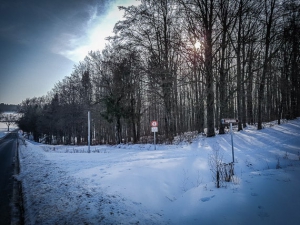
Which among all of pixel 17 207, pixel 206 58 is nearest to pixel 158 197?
pixel 17 207

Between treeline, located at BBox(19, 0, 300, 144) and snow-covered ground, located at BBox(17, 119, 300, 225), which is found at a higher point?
treeline, located at BBox(19, 0, 300, 144)

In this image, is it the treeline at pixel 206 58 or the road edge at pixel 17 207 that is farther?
the treeline at pixel 206 58

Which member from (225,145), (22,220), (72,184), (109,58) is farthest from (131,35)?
(22,220)

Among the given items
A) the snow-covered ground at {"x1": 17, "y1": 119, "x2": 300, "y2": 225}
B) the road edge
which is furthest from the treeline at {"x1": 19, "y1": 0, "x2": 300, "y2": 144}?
the road edge

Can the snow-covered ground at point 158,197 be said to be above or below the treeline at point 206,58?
below

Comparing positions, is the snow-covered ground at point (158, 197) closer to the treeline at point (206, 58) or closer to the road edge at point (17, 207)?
the road edge at point (17, 207)

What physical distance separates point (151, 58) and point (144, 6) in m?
4.55

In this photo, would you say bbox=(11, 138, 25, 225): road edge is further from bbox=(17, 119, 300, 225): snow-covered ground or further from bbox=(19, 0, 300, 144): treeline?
bbox=(19, 0, 300, 144): treeline

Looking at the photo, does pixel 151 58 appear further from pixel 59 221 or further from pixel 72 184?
pixel 59 221

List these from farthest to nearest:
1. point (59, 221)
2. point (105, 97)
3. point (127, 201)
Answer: point (105, 97) < point (127, 201) < point (59, 221)

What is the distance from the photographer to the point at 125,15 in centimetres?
1484

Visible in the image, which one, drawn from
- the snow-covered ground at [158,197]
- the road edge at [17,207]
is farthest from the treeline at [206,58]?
the road edge at [17,207]

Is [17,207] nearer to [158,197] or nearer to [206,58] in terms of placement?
[158,197]

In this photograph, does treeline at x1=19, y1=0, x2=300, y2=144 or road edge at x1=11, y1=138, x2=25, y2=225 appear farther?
treeline at x1=19, y1=0, x2=300, y2=144
